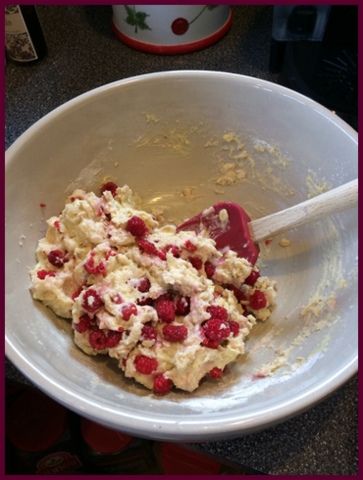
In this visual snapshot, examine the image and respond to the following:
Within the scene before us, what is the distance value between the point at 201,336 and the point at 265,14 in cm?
111

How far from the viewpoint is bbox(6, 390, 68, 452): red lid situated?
1327mm

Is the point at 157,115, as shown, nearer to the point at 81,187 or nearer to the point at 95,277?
the point at 81,187

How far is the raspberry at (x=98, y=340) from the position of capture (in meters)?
0.92

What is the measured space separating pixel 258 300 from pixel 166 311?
0.22m

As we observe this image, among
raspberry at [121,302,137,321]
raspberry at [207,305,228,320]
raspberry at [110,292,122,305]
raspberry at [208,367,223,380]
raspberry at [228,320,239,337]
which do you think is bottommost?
raspberry at [208,367,223,380]

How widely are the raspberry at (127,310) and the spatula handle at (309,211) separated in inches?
12.9

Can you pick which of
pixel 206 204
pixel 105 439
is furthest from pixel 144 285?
pixel 105 439

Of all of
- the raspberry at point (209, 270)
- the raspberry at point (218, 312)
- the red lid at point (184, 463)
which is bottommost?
the red lid at point (184, 463)

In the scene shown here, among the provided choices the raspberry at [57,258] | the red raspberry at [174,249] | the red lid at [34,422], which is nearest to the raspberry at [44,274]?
the raspberry at [57,258]

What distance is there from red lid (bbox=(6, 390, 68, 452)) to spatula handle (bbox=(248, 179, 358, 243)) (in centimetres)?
77

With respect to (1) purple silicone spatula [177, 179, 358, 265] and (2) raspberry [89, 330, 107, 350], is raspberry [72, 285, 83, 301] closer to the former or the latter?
(2) raspberry [89, 330, 107, 350]

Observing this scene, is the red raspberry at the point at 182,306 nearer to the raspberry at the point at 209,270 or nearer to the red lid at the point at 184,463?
the raspberry at the point at 209,270

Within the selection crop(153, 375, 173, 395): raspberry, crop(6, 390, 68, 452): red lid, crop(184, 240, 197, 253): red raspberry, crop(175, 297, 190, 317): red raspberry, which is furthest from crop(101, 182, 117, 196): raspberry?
crop(6, 390, 68, 452): red lid

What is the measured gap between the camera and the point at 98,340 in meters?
0.92
